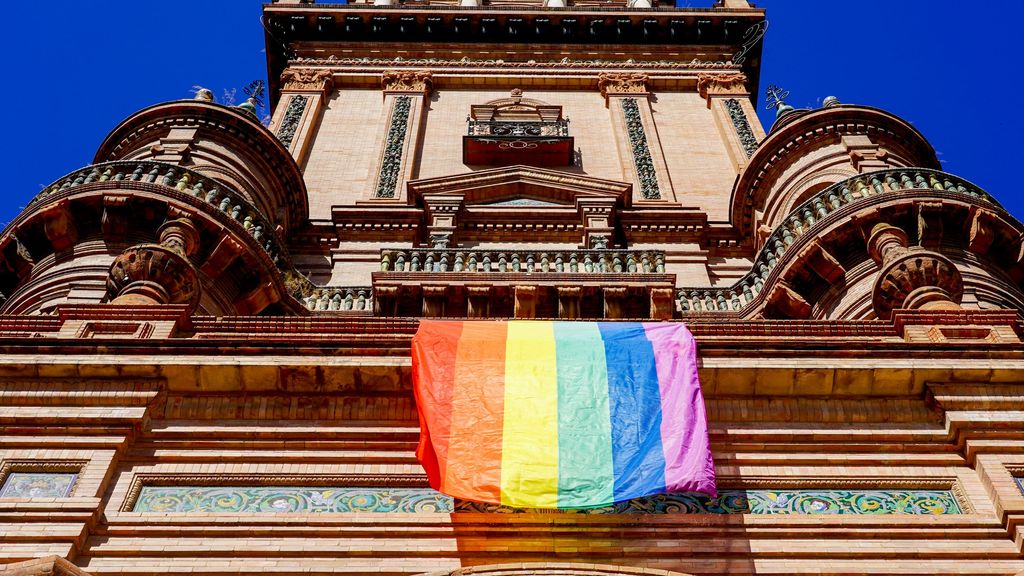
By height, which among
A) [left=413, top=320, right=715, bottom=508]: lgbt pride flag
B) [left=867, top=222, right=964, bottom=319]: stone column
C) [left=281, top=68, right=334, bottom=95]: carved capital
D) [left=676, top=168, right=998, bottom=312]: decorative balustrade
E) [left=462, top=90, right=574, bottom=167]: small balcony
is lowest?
[left=413, top=320, right=715, bottom=508]: lgbt pride flag

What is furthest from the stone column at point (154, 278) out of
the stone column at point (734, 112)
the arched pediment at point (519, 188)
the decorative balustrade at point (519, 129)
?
the stone column at point (734, 112)

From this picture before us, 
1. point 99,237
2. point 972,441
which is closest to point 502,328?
point 972,441

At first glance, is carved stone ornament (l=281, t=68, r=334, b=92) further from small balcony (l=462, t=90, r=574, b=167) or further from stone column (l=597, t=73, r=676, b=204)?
stone column (l=597, t=73, r=676, b=204)

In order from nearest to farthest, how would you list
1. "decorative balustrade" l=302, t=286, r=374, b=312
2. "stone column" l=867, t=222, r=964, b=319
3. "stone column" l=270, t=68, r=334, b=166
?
"stone column" l=867, t=222, r=964, b=319 < "decorative balustrade" l=302, t=286, r=374, b=312 < "stone column" l=270, t=68, r=334, b=166

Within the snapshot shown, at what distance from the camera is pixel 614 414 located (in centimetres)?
975

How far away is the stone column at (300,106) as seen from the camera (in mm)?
24062

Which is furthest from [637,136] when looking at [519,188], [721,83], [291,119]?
[291,119]

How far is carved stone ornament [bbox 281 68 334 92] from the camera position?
87.5ft

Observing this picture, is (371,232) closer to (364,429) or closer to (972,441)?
(364,429)

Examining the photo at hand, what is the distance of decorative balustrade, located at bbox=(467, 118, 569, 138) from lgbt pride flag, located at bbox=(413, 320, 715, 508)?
1367 centimetres

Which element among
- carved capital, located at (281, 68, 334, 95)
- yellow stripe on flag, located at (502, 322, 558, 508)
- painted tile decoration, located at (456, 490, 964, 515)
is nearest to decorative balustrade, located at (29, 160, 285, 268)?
yellow stripe on flag, located at (502, 322, 558, 508)

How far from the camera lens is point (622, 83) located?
27.3 metres

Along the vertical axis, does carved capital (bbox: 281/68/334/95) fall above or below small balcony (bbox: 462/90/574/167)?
above

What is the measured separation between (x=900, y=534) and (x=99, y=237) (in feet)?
37.4
